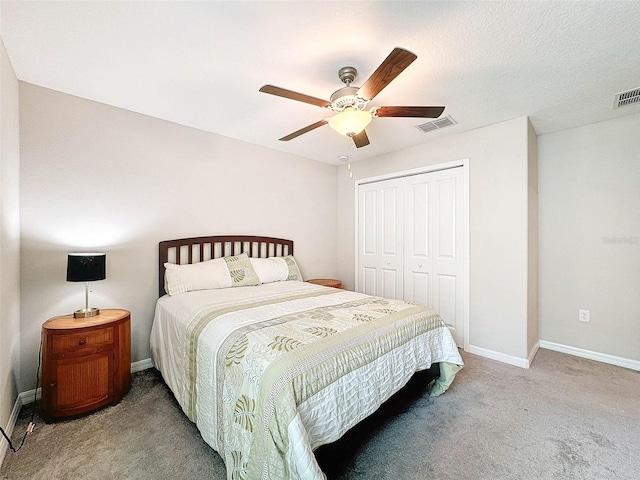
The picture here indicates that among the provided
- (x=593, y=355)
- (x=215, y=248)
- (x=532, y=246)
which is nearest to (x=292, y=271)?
(x=215, y=248)

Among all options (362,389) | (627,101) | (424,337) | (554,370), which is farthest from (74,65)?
Answer: (554,370)

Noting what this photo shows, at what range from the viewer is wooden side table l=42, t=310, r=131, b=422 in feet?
6.36

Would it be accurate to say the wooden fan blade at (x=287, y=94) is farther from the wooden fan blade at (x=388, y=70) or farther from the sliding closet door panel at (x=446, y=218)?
the sliding closet door panel at (x=446, y=218)

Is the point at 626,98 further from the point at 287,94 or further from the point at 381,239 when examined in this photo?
the point at 287,94

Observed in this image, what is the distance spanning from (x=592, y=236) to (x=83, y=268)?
4891 mm

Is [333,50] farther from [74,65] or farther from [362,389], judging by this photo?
[362,389]

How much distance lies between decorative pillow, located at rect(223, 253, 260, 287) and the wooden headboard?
0.23 metres

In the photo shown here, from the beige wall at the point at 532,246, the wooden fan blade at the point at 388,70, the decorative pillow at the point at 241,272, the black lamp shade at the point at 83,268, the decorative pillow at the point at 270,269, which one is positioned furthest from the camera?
the decorative pillow at the point at 270,269

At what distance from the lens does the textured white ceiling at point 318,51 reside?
1546mm

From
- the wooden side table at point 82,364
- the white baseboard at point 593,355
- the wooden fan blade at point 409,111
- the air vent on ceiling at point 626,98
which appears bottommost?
the white baseboard at point 593,355

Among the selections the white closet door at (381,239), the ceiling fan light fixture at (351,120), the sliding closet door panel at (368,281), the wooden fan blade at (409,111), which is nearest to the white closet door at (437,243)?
the white closet door at (381,239)

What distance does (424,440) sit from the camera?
1.81 metres

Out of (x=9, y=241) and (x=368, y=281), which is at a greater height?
(x=9, y=241)

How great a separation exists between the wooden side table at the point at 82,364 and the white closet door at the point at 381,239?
312 cm
